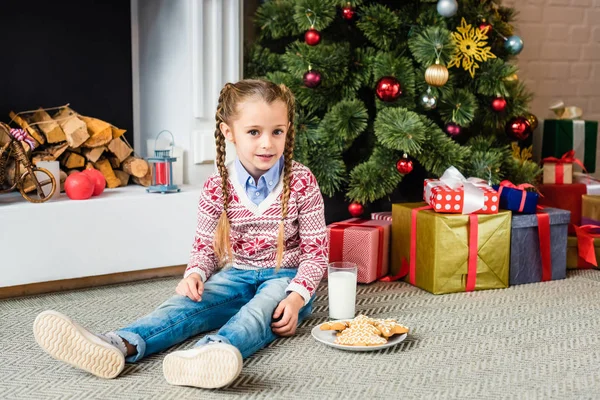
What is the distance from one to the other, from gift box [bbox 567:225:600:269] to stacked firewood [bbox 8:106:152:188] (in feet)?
4.73

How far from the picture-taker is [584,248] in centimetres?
249

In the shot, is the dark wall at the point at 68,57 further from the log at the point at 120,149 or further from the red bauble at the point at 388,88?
the red bauble at the point at 388,88

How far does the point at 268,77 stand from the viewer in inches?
99.3

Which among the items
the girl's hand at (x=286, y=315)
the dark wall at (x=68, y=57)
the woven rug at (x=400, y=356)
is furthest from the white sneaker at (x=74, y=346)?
the dark wall at (x=68, y=57)

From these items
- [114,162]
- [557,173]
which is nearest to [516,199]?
[557,173]

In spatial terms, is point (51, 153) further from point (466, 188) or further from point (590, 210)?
point (590, 210)

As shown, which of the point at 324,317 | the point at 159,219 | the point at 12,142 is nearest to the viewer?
the point at 324,317

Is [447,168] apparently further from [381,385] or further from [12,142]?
[12,142]

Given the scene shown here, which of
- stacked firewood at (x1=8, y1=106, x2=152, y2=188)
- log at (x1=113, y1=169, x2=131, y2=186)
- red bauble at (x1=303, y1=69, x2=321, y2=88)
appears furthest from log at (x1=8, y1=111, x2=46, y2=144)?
red bauble at (x1=303, y1=69, x2=321, y2=88)

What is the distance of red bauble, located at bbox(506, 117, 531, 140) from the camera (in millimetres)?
2652

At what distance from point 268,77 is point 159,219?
0.61m

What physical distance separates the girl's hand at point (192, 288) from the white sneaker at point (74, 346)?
0.85 feet

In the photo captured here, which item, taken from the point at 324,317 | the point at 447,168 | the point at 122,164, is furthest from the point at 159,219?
the point at 447,168

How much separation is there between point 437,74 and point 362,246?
60 cm
